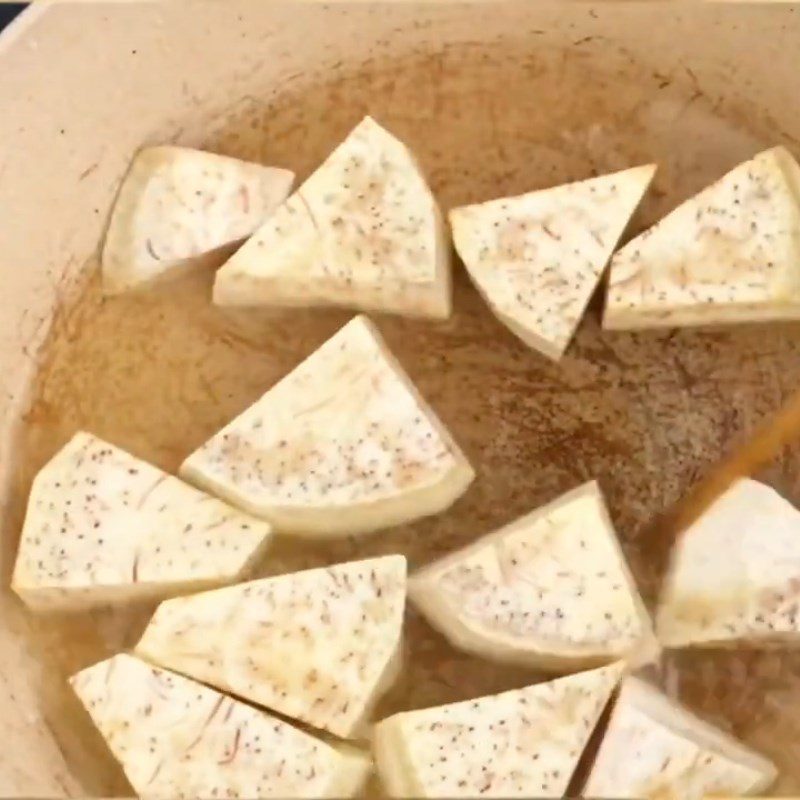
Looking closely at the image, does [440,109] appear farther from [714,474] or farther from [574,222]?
[714,474]

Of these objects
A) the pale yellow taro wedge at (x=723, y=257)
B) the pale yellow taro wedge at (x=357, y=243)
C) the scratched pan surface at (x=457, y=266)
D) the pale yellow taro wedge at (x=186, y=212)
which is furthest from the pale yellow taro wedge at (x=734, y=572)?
the pale yellow taro wedge at (x=186, y=212)

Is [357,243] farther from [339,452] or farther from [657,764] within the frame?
[657,764]

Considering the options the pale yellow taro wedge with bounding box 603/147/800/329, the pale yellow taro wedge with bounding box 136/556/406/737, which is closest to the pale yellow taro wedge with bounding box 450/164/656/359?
the pale yellow taro wedge with bounding box 603/147/800/329

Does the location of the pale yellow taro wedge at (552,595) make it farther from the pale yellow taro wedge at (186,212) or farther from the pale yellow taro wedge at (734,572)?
the pale yellow taro wedge at (186,212)

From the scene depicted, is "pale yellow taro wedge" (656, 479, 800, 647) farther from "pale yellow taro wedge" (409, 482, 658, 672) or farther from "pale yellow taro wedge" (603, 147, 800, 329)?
"pale yellow taro wedge" (603, 147, 800, 329)

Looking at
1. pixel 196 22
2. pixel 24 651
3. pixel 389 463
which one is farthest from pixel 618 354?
pixel 24 651

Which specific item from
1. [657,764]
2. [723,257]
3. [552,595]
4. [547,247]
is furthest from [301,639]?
[723,257]
